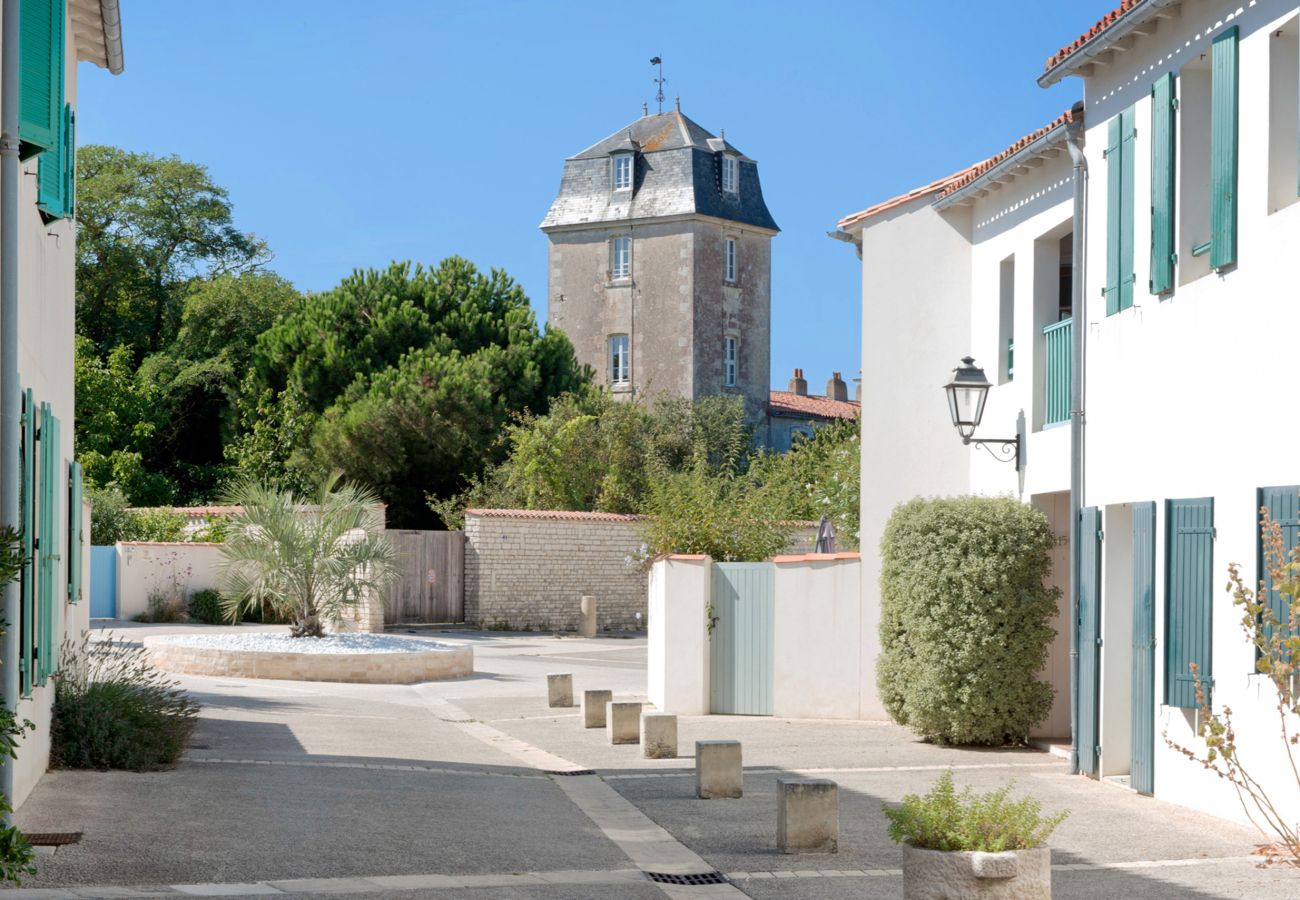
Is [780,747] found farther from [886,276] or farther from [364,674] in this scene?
[364,674]

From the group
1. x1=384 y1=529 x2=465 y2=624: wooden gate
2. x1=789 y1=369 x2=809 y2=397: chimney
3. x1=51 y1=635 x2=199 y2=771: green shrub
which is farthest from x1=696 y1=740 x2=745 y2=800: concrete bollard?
x1=789 y1=369 x2=809 y2=397: chimney

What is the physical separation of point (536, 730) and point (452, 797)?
5764 mm

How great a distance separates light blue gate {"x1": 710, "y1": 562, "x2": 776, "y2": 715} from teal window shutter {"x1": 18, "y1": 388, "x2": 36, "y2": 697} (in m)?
9.95

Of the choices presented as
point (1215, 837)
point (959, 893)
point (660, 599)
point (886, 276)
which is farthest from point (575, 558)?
point (959, 893)

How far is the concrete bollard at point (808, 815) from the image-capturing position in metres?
9.10

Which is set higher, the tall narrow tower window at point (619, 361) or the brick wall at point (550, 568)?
the tall narrow tower window at point (619, 361)

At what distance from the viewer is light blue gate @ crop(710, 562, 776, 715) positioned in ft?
58.8

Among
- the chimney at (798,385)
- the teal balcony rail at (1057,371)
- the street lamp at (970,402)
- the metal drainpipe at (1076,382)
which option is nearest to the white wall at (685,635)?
the street lamp at (970,402)

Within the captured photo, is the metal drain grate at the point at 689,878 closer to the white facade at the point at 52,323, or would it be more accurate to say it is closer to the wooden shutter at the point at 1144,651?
the white facade at the point at 52,323

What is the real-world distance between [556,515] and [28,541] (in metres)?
25.5

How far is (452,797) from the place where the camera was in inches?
437

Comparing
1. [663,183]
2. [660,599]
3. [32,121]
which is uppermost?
[663,183]

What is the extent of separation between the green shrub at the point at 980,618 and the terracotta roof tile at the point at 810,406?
46271 millimetres

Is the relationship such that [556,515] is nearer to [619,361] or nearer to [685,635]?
[685,635]
